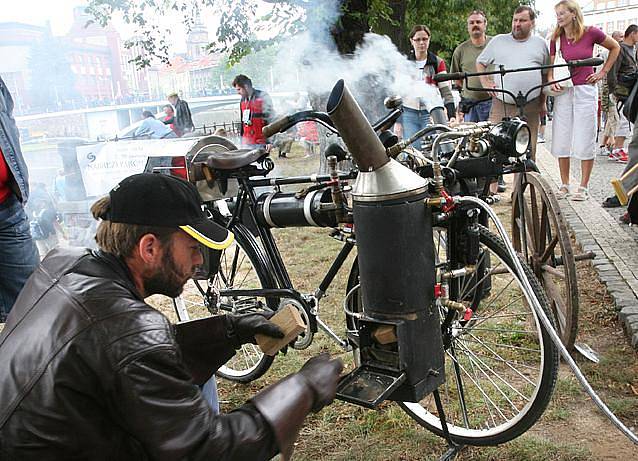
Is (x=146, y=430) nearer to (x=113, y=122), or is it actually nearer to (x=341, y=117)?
(x=341, y=117)

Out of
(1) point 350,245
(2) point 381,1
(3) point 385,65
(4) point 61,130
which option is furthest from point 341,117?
(4) point 61,130

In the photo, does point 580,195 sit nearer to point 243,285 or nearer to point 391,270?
point 243,285

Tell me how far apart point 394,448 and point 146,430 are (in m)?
1.66

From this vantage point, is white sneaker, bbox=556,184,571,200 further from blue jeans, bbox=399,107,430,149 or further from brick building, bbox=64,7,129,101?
brick building, bbox=64,7,129,101

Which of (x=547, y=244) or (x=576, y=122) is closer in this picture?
(x=547, y=244)

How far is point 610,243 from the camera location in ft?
17.1

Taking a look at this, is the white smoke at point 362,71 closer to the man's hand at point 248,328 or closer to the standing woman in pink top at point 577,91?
the standing woman in pink top at point 577,91

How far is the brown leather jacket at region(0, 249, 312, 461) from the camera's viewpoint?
147cm

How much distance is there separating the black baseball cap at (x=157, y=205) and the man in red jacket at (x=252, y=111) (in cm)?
605

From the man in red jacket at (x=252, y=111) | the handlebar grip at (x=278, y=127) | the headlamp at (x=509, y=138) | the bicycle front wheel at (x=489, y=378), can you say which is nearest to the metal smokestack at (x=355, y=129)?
the headlamp at (x=509, y=138)

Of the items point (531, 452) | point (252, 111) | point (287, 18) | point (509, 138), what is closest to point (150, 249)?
point (509, 138)

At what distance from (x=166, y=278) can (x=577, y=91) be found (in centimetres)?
562

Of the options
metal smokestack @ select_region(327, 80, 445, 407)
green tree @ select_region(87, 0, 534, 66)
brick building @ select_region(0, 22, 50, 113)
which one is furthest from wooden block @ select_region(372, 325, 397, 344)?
brick building @ select_region(0, 22, 50, 113)

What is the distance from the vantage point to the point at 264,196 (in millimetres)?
3342
